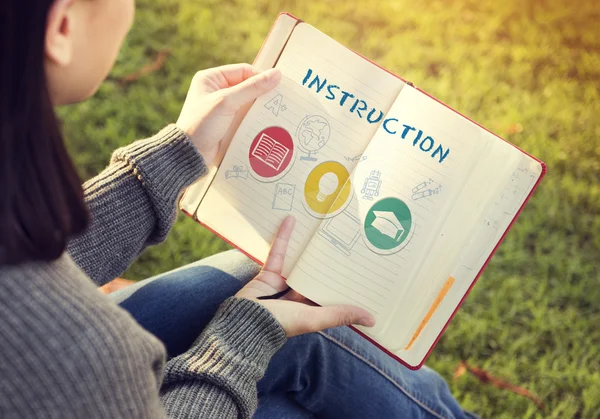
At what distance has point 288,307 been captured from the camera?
911mm

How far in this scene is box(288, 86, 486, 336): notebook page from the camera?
2.95 feet

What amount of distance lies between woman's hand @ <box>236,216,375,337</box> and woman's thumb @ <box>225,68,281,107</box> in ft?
0.64

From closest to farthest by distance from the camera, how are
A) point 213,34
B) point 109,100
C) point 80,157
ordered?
1. point 80,157
2. point 109,100
3. point 213,34

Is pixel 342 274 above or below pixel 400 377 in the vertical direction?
above

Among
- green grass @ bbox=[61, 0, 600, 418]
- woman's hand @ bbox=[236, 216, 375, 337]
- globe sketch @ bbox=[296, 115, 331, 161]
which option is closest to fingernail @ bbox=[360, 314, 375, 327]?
woman's hand @ bbox=[236, 216, 375, 337]

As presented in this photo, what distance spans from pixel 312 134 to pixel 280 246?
7.1 inches

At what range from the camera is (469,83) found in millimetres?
1797

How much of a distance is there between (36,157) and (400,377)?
668 mm

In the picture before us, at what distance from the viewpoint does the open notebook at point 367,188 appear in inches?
35.2

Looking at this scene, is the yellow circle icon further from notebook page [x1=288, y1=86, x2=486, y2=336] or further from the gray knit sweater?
the gray knit sweater

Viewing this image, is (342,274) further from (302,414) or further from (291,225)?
(302,414)

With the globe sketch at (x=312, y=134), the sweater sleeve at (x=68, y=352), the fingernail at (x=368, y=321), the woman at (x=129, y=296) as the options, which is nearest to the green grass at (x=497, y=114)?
the woman at (x=129, y=296)

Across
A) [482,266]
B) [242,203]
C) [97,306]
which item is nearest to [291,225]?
[242,203]

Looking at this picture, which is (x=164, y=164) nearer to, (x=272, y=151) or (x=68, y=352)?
(x=272, y=151)
